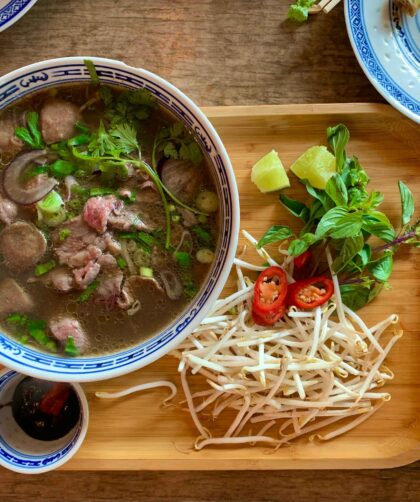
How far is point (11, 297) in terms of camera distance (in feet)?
7.55

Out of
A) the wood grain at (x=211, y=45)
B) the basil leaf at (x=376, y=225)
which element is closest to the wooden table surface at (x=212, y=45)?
the wood grain at (x=211, y=45)

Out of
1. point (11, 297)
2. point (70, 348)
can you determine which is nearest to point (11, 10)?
point (11, 297)

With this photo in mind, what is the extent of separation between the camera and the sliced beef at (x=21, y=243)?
2287mm

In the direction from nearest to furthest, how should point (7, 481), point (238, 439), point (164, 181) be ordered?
point (164, 181)
point (238, 439)
point (7, 481)

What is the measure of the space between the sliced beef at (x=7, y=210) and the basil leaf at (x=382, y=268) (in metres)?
1.53

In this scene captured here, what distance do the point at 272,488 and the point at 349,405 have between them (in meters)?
0.63

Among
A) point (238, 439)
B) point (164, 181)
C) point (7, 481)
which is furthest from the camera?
point (7, 481)

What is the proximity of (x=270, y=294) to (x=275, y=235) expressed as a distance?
A: 10.4 inches

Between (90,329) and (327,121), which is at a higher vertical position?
(327,121)

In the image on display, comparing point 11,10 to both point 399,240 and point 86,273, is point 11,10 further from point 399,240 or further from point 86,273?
point 399,240

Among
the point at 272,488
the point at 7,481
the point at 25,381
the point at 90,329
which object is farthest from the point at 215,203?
the point at 7,481

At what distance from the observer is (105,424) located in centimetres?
252

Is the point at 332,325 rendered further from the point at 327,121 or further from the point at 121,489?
the point at 121,489

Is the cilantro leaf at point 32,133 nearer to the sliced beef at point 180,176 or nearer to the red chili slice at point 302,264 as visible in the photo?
the sliced beef at point 180,176
